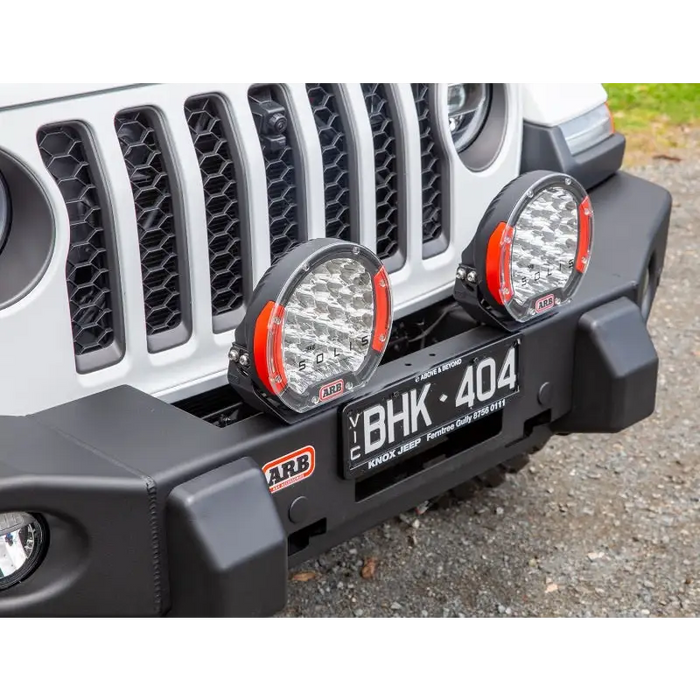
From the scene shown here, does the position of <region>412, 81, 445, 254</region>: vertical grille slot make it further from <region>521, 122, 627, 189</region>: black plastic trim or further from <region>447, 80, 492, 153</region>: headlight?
<region>521, 122, 627, 189</region>: black plastic trim

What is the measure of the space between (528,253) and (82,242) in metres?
0.97

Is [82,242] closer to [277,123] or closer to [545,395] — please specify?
[277,123]

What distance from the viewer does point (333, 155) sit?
8.55ft

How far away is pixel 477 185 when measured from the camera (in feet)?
9.55

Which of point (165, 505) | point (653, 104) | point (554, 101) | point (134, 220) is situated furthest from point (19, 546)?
point (653, 104)

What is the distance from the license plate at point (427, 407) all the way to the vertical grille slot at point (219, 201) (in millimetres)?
375

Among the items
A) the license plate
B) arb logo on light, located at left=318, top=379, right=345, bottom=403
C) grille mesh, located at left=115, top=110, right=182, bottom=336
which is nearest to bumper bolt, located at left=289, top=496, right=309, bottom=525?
the license plate

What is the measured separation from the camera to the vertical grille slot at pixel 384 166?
104 inches

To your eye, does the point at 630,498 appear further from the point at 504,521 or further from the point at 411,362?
the point at 411,362

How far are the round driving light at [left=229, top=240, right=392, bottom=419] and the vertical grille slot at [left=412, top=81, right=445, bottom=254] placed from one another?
58cm

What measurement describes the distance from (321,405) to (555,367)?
0.71m

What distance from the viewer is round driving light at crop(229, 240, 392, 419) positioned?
2168 millimetres

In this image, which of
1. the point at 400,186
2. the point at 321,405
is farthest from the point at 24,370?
the point at 400,186
